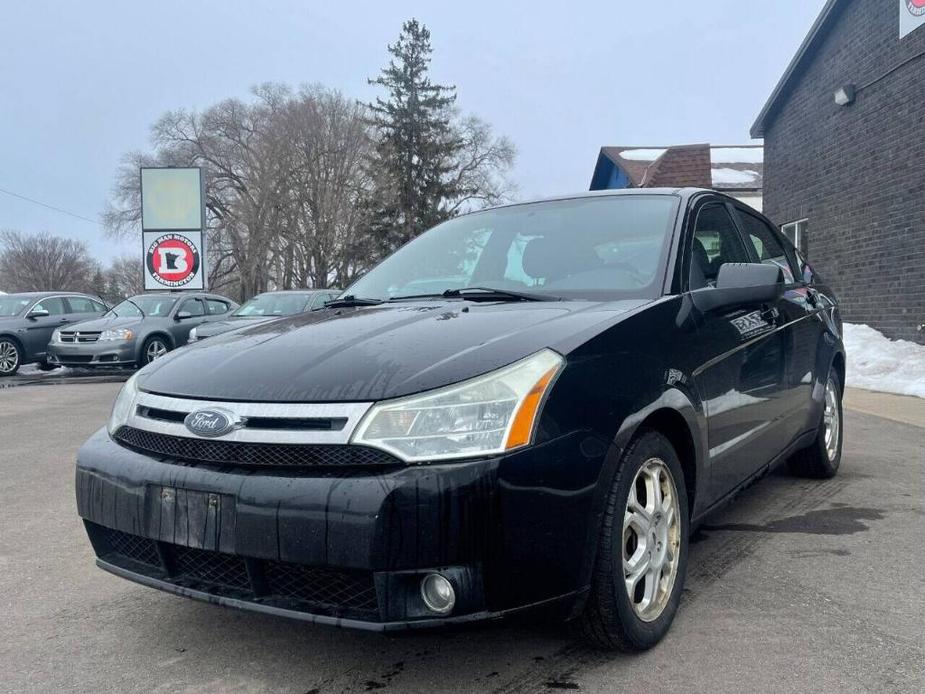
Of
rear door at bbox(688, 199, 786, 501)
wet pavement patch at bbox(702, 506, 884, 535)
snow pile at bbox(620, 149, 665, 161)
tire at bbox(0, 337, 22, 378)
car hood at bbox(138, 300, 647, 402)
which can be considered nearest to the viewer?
car hood at bbox(138, 300, 647, 402)

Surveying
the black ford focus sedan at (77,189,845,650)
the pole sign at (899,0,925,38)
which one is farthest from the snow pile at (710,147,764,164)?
the black ford focus sedan at (77,189,845,650)

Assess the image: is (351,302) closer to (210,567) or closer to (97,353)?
(210,567)

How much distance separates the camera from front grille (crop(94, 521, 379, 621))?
210 cm

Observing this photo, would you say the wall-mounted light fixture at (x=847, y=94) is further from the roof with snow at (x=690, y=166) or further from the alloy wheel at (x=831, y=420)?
the alloy wheel at (x=831, y=420)

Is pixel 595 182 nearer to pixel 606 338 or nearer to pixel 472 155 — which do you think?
pixel 472 155

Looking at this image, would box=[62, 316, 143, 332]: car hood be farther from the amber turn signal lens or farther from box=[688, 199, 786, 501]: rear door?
the amber turn signal lens

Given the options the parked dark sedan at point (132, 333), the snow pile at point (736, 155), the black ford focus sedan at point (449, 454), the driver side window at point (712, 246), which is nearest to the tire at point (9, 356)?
the parked dark sedan at point (132, 333)

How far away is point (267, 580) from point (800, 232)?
15440 mm

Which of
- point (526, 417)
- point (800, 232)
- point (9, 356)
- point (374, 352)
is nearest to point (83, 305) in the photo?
point (9, 356)

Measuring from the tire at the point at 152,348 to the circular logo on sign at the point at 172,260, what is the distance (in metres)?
6.78

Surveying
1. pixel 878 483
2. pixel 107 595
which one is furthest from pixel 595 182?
pixel 107 595

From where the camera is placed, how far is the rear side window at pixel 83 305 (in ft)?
52.3

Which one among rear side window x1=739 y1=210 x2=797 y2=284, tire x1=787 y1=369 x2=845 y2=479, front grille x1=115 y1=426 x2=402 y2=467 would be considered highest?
rear side window x1=739 y1=210 x2=797 y2=284

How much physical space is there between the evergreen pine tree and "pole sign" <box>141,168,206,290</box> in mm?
20047
